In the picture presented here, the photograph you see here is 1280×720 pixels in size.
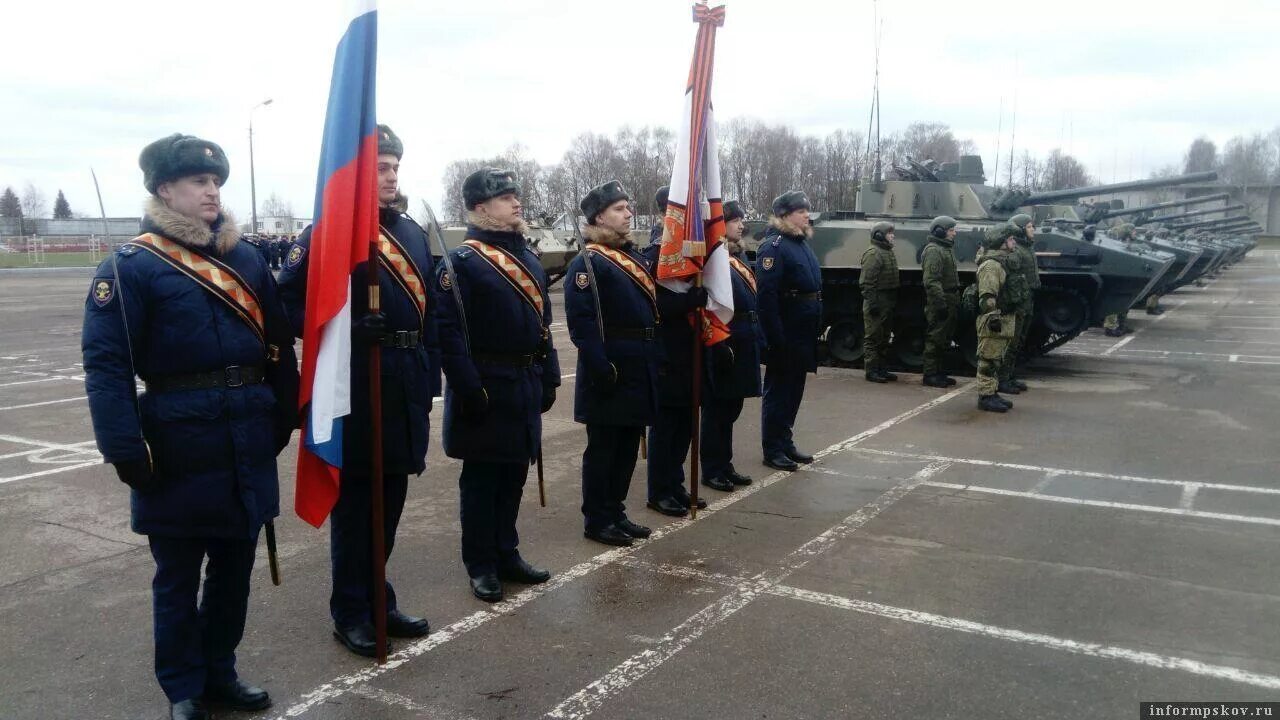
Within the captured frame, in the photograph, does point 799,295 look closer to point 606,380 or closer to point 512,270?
point 606,380

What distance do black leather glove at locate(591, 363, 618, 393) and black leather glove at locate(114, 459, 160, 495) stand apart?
7.72ft

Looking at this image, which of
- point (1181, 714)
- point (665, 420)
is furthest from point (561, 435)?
point (1181, 714)

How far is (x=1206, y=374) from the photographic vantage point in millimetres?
12281

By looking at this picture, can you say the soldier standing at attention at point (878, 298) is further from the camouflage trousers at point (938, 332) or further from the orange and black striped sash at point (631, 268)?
the orange and black striped sash at point (631, 268)

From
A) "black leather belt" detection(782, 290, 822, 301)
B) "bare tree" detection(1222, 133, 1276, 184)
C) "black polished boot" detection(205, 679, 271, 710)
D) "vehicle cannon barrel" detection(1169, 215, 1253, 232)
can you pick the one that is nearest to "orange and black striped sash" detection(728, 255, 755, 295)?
"black leather belt" detection(782, 290, 822, 301)

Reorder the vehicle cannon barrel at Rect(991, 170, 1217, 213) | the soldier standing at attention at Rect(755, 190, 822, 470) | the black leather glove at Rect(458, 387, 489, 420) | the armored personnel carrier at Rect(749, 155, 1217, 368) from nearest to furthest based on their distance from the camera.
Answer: the black leather glove at Rect(458, 387, 489, 420) → the soldier standing at attention at Rect(755, 190, 822, 470) → the armored personnel carrier at Rect(749, 155, 1217, 368) → the vehicle cannon barrel at Rect(991, 170, 1217, 213)

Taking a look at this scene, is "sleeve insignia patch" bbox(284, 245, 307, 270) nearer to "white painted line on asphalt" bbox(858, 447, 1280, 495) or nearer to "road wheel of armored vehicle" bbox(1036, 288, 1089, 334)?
"white painted line on asphalt" bbox(858, 447, 1280, 495)

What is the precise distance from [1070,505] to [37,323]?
19081 millimetres

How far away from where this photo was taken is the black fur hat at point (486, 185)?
4.61m

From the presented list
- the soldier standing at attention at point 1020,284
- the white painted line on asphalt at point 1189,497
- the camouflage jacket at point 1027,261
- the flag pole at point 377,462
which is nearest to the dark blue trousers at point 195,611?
the flag pole at point 377,462

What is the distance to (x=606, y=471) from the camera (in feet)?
17.9

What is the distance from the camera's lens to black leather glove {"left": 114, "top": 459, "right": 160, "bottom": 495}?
10.5 ft

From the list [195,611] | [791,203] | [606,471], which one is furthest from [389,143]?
[791,203]

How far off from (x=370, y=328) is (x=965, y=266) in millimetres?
10166
